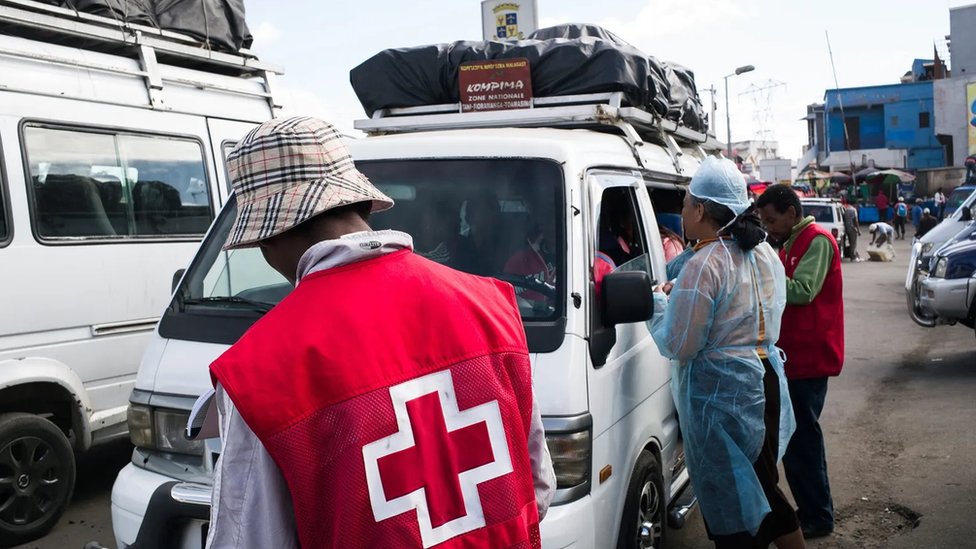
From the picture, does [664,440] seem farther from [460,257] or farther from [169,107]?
[169,107]

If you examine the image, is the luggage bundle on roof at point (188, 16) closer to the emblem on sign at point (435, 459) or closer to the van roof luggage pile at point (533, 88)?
the van roof luggage pile at point (533, 88)

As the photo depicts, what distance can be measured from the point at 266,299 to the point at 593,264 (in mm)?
1293

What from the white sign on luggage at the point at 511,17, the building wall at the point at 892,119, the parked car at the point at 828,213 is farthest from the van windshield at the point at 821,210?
the building wall at the point at 892,119

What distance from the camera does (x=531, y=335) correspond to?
312 cm

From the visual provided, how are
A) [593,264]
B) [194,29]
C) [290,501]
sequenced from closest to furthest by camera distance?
1. [290,501]
2. [593,264]
3. [194,29]

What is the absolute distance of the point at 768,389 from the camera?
392cm

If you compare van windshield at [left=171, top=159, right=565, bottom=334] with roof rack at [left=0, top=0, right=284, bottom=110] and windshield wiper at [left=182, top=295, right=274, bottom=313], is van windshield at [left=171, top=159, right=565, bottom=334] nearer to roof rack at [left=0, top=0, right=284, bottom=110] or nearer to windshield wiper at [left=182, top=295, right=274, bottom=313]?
windshield wiper at [left=182, top=295, right=274, bottom=313]

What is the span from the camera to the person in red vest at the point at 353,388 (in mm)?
1364

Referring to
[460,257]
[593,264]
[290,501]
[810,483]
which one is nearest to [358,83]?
[460,257]

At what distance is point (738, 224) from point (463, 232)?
3.92ft

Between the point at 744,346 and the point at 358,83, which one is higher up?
the point at 358,83

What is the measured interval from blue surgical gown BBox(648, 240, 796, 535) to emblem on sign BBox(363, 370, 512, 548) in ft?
7.48

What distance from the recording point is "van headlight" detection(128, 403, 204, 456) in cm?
330

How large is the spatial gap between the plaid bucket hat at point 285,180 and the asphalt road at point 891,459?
387 cm
